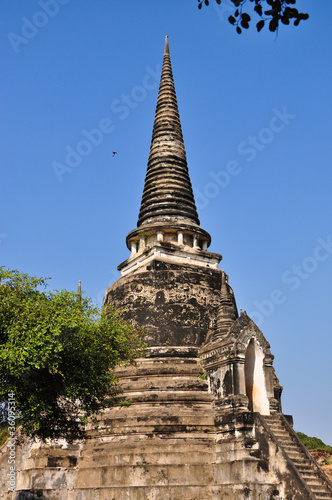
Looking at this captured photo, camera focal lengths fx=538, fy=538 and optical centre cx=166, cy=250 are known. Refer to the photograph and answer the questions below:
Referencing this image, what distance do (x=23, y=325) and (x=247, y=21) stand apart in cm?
850

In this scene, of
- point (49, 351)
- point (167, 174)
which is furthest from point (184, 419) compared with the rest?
point (167, 174)

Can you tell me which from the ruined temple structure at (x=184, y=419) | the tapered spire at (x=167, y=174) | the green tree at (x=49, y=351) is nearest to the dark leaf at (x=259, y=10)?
the green tree at (x=49, y=351)

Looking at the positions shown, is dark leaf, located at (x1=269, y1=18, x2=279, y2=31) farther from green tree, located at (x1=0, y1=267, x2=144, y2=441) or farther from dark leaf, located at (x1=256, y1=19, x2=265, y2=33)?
green tree, located at (x1=0, y1=267, x2=144, y2=441)

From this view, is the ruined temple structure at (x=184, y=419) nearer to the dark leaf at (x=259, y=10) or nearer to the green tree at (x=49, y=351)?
the green tree at (x=49, y=351)

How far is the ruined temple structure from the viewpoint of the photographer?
13.9 meters

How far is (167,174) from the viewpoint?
75.2ft

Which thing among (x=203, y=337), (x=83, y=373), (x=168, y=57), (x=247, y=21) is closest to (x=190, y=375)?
(x=203, y=337)

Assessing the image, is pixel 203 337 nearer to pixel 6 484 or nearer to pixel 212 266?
pixel 212 266

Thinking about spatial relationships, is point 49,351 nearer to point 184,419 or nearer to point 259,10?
point 184,419

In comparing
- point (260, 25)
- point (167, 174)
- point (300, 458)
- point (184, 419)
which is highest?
point (167, 174)

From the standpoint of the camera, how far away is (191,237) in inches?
848

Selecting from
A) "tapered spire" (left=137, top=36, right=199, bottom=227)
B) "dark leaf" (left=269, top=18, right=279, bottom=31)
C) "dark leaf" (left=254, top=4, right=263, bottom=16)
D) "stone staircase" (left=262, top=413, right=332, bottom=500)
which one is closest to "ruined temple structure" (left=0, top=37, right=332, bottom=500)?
"stone staircase" (left=262, top=413, right=332, bottom=500)

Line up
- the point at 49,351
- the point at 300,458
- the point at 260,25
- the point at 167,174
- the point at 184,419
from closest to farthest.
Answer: the point at 260,25
the point at 49,351
the point at 300,458
the point at 184,419
the point at 167,174

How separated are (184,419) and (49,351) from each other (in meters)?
5.14
